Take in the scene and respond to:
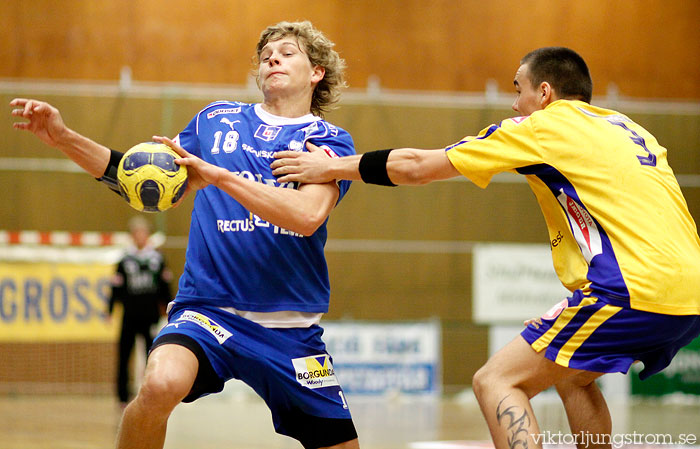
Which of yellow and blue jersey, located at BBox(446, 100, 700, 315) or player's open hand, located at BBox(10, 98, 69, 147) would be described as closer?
yellow and blue jersey, located at BBox(446, 100, 700, 315)

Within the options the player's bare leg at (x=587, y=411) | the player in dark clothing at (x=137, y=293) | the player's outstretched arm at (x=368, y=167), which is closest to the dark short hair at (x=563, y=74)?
the player's outstretched arm at (x=368, y=167)

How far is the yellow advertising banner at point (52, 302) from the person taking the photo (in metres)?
11.8

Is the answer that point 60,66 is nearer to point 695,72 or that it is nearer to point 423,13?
point 423,13

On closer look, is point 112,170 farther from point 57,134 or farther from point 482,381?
point 482,381

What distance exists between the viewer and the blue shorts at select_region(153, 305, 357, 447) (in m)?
3.51

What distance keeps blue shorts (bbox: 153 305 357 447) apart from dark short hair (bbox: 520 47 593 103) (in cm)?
173

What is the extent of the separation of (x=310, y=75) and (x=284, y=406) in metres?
1.73

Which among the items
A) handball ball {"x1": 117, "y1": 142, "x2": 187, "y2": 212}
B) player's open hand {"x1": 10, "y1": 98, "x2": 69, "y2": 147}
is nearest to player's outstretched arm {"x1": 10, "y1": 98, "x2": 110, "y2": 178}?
player's open hand {"x1": 10, "y1": 98, "x2": 69, "y2": 147}

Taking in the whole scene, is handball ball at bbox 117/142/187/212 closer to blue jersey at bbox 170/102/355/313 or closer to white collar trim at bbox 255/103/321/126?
blue jersey at bbox 170/102/355/313

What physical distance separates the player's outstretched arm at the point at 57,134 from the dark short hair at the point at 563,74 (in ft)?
7.09

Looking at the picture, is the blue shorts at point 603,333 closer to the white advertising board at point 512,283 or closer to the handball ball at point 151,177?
the handball ball at point 151,177

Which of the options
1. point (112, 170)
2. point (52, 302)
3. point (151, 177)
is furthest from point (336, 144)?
point (52, 302)

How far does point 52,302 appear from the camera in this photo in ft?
39.0

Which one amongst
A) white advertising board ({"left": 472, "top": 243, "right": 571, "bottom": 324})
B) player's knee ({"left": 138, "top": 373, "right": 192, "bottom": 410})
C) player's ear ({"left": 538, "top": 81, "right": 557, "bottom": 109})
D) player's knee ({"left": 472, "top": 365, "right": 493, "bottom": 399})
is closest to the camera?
player's knee ({"left": 138, "top": 373, "right": 192, "bottom": 410})
